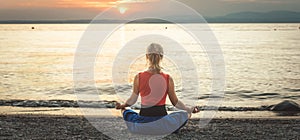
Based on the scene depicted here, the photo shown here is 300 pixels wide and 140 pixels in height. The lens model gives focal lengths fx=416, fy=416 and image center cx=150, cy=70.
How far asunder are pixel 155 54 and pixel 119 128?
3.55 metres

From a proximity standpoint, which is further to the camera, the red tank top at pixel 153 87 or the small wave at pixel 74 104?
the small wave at pixel 74 104

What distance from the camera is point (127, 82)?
2959 centimetres

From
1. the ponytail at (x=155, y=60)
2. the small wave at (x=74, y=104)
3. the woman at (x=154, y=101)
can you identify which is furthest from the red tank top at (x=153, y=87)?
the small wave at (x=74, y=104)

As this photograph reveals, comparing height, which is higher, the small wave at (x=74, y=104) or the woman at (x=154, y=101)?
the woman at (x=154, y=101)

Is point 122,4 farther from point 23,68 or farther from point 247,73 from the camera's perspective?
point 23,68

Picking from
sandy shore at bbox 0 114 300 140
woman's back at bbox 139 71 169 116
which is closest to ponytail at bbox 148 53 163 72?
woman's back at bbox 139 71 169 116

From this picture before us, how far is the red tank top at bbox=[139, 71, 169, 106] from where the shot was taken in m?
10.3

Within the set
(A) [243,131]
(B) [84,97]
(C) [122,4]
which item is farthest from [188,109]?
(B) [84,97]

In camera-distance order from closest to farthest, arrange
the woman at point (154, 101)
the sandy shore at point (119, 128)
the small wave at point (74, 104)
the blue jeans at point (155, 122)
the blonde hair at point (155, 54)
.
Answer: the blonde hair at point (155, 54), the woman at point (154, 101), the blue jeans at point (155, 122), the sandy shore at point (119, 128), the small wave at point (74, 104)

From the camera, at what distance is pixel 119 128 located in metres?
12.7

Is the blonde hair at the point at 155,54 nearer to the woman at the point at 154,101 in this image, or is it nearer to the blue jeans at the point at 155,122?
the woman at the point at 154,101

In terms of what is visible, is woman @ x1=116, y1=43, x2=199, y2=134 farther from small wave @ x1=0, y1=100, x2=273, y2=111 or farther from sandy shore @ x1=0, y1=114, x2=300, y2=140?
small wave @ x1=0, y1=100, x2=273, y2=111

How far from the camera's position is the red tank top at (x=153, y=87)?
33.8 feet

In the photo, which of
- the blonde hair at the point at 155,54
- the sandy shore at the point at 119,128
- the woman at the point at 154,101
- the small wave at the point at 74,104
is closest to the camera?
the blonde hair at the point at 155,54
